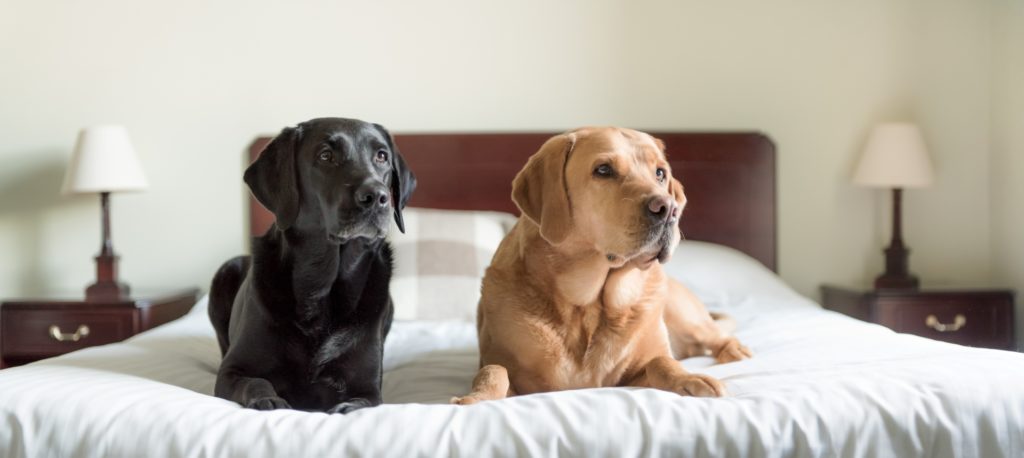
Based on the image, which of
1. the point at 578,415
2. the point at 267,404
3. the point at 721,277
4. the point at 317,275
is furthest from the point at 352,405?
the point at 721,277

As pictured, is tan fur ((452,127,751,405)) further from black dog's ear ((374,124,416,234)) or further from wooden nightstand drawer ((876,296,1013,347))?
wooden nightstand drawer ((876,296,1013,347))

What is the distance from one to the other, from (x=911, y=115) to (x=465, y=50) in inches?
83.9

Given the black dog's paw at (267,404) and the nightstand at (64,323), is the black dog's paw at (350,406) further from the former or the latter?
the nightstand at (64,323)

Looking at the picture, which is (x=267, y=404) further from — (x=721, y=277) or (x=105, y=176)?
(x=105, y=176)

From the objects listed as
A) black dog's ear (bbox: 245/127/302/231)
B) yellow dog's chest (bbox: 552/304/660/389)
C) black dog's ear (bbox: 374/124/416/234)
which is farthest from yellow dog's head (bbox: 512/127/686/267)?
black dog's ear (bbox: 245/127/302/231)

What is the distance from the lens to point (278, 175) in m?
1.65

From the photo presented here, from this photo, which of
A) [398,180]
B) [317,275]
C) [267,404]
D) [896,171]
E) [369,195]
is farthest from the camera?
[896,171]

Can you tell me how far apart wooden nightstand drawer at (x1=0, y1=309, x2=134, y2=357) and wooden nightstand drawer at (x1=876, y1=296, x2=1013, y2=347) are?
119 inches

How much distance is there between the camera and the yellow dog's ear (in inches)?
65.5

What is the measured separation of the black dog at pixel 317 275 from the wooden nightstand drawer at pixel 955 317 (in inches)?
97.0

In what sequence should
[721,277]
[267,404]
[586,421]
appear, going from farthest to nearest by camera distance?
[721,277] < [267,404] < [586,421]

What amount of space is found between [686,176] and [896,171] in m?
0.89

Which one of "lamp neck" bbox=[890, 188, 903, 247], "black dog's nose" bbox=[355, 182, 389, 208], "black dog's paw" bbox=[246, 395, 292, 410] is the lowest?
"black dog's paw" bbox=[246, 395, 292, 410]

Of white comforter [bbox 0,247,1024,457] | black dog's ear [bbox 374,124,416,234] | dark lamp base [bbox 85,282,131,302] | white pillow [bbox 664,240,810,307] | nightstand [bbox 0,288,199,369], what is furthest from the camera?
dark lamp base [bbox 85,282,131,302]
